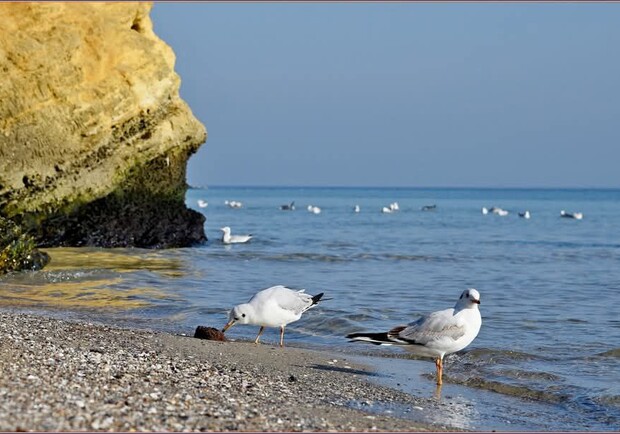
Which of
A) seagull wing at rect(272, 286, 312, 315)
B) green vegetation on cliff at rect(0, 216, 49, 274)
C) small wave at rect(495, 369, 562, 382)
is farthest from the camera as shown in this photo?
green vegetation on cliff at rect(0, 216, 49, 274)

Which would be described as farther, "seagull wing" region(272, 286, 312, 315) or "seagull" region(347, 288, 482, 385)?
"seagull wing" region(272, 286, 312, 315)

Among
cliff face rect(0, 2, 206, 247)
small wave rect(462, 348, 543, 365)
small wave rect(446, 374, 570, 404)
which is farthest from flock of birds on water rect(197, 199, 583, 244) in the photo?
Result: small wave rect(446, 374, 570, 404)

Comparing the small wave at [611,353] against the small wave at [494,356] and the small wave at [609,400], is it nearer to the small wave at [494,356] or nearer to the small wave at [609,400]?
the small wave at [494,356]

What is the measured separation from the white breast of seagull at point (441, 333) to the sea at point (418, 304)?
36 cm

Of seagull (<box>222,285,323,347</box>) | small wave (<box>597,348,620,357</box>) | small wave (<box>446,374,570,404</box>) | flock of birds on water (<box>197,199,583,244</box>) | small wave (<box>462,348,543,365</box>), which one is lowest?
small wave (<box>446,374,570,404</box>)

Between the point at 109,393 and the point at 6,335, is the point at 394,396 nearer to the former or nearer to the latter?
the point at 109,393

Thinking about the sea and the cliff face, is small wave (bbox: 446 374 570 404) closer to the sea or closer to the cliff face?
the sea

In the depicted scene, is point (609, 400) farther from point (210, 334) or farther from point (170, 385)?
point (210, 334)

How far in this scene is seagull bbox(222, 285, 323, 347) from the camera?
9.82 metres

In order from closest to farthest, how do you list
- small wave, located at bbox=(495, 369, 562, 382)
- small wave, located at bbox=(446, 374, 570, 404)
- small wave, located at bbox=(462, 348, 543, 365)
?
small wave, located at bbox=(446, 374, 570, 404) < small wave, located at bbox=(495, 369, 562, 382) < small wave, located at bbox=(462, 348, 543, 365)

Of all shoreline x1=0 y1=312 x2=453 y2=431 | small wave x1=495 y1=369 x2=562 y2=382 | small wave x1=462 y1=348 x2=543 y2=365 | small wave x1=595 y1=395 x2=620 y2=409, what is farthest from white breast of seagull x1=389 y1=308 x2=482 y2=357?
small wave x1=462 y1=348 x2=543 y2=365

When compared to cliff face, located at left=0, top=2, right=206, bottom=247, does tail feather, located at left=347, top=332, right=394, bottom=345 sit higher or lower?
lower

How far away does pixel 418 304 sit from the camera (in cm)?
1363

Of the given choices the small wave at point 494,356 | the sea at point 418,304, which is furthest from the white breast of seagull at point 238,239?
the small wave at point 494,356
